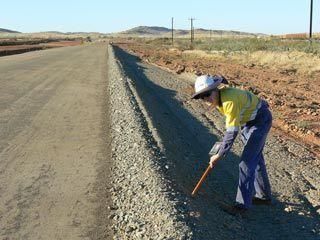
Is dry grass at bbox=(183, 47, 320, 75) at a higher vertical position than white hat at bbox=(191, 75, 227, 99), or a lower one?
lower

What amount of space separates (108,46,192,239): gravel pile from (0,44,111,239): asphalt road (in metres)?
0.20

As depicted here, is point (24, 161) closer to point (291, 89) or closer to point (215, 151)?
point (215, 151)

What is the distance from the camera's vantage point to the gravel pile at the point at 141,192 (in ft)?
19.7

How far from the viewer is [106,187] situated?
7898 millimetres

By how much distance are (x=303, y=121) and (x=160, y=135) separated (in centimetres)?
465

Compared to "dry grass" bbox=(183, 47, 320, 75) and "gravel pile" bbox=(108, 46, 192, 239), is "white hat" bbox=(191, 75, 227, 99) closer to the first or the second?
"gravel pile" bbox=(108, 46, 192, 239)

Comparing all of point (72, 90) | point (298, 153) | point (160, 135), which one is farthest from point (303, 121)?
point (72, 90)

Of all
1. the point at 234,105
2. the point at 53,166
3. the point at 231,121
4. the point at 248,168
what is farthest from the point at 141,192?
the point at 53,166

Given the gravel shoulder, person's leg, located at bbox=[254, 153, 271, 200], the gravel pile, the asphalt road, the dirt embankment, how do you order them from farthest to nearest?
1. the dirt embankment
2. person's leg, located at bbox=[254, 153, 271, 200]
3. the asphalt road
4. the gravel shoulder
5. the gravel pile

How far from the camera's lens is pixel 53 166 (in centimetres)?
910

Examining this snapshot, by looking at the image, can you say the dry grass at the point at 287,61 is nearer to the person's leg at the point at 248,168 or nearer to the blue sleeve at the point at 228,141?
the person's leg at the point at 248,168

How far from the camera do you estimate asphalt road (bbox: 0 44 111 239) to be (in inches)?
259

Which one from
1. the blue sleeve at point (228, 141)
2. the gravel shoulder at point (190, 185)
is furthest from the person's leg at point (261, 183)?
the blue sleeve at point (228, 141)

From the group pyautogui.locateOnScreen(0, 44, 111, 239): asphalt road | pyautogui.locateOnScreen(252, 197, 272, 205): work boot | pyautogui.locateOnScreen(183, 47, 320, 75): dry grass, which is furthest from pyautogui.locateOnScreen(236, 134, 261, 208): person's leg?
pyautogui.locateOnScreen(183, 47, 320, 75): dry grass
